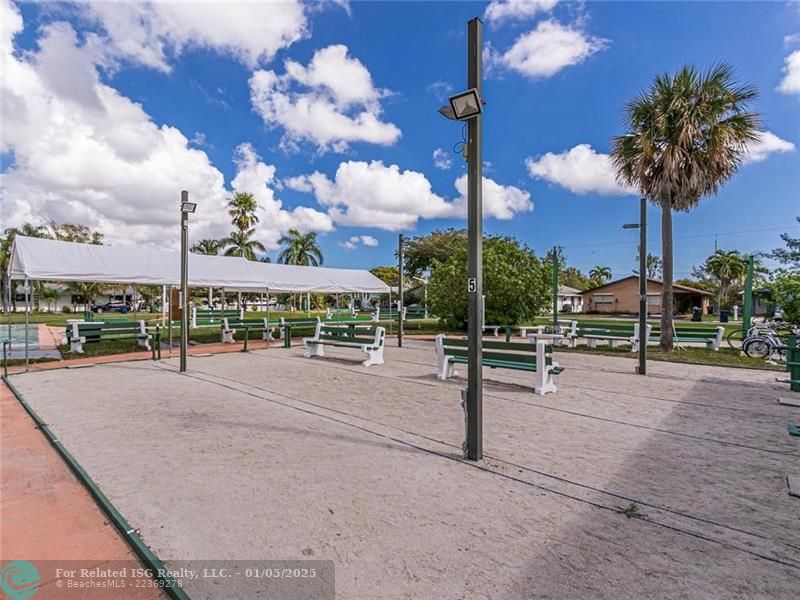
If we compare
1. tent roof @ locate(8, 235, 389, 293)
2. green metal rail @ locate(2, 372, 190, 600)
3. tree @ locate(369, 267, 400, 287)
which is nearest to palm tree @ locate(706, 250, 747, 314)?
tree @ locate(369, 267, 400, 287)

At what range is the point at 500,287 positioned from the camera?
19.2 meters

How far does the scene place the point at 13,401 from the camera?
7.05m

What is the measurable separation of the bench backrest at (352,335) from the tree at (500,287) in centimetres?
864

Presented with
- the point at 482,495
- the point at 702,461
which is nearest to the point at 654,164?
the point at 702,461

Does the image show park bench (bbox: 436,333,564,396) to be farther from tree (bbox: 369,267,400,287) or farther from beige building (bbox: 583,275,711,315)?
tree (bbox: 369,267,400,287)

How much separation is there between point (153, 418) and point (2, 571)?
3393 mm

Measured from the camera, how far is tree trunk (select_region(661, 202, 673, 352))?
1341 centimetres

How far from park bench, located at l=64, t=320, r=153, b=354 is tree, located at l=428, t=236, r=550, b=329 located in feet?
39.3

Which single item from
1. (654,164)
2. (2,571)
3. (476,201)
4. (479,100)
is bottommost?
(2,571)

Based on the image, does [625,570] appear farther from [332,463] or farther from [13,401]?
[13,401]

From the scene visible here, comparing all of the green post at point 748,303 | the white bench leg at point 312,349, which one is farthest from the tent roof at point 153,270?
the green post at point 748,303

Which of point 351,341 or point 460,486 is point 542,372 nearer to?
point 460,486

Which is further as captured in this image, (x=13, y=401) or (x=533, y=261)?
(x=533, y=261)

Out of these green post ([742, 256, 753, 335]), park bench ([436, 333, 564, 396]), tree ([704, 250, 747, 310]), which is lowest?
park bench ([436, 333, 564, 396])
